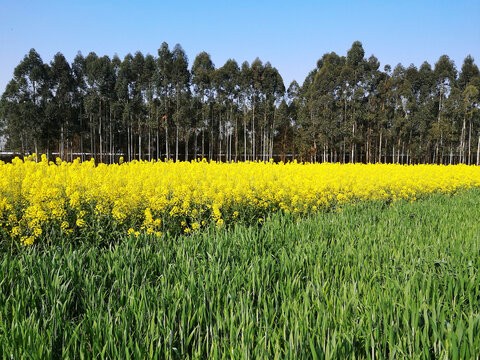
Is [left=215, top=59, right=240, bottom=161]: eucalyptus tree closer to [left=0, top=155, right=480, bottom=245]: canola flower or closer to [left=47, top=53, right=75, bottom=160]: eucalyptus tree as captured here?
A: [left=47, top=53, right=75, bottom=160]: eucalyptus tree

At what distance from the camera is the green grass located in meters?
1.69

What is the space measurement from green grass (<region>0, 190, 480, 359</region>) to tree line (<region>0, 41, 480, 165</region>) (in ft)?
101

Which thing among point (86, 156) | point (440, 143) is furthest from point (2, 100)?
point (440, 143)

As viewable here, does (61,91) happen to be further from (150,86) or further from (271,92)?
(271,92)

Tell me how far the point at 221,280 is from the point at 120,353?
1.02 meters

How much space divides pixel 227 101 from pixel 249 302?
4125cm

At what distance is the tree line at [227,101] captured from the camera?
34219mm

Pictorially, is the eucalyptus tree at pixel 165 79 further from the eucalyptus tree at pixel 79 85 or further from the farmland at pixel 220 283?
the farmland at pixel 220 283

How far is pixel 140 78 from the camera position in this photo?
38.2m

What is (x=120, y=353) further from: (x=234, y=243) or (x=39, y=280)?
(x=234, y=243)

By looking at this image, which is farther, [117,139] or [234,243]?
[117,139]

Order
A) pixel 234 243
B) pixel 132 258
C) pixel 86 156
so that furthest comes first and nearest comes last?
pixel 86 156, pixel 234 243, pixel 132 258

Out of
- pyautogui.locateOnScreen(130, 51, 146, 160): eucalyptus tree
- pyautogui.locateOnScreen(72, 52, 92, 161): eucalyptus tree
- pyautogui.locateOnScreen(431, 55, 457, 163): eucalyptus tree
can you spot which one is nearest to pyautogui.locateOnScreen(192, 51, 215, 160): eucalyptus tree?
pyautogui.locateOnScreen(130, 51, 146, 160): eucalyptus tree

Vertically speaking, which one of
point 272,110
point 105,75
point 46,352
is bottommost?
point 46,352
